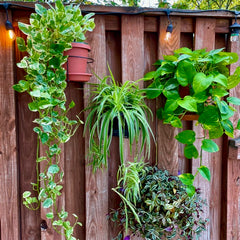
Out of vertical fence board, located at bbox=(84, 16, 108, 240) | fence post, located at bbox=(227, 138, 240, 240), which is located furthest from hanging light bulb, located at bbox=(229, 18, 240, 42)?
vertical fence board, located at bbox=(84, 16, 108, 240)

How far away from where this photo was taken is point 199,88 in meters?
0.98

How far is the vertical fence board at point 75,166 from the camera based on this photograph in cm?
123

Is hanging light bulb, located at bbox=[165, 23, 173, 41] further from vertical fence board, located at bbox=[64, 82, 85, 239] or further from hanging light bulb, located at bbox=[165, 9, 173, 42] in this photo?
vertical fence board, located at bbox=[64, 82, 85, 239]

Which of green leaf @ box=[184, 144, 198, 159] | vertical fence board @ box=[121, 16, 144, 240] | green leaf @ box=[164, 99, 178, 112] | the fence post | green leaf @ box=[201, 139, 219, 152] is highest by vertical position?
vertical fence board @ box=[121, 16, 144, 240]

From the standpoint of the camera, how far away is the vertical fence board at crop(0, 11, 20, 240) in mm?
1141

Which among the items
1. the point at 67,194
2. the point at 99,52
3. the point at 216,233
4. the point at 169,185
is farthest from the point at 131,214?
the point at 99,52

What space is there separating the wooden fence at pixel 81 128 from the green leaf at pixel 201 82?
332mm

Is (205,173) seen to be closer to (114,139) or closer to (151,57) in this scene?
(114,139)

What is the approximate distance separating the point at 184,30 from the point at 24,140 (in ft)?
4.09

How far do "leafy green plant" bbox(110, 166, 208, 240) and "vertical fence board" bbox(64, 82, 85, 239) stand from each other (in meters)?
0.25

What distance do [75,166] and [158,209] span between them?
0.56m

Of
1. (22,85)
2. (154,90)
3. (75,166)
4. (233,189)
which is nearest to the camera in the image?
(22,85)

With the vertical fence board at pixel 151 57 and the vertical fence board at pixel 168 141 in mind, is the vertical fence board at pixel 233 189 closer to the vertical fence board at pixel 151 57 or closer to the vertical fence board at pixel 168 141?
the vertical fence board at pixel 168 141

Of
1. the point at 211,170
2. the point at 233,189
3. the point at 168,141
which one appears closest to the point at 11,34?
the point at 168,141
